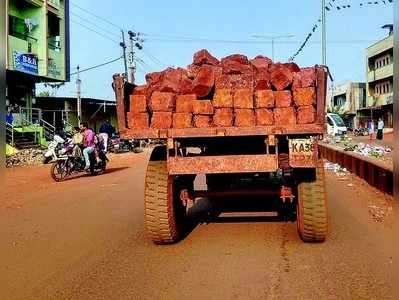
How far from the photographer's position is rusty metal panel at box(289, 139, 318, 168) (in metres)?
5.62

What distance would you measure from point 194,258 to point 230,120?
4.96 feet

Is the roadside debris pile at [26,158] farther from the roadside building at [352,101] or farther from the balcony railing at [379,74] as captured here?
the roadside building at [352,101]

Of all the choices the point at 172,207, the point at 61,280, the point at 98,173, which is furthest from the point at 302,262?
the point at 98,173

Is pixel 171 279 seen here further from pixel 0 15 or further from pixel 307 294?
pixel 0 15

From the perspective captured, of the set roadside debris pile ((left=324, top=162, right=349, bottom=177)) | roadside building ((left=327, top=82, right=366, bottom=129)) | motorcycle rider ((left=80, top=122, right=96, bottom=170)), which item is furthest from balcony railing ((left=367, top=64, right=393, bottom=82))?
motorcycle rider ((left=80, top=122, right=96, bottom=170))

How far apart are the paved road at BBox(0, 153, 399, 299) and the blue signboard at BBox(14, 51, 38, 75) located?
20112 mm

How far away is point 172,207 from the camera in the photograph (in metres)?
6.36

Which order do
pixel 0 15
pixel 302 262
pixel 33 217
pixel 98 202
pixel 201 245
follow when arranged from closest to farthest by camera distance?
1. pixel 0 15
2. pixel 302 262
3. pixel 201 245
4. pixel 33 217
5. pixel 98 202

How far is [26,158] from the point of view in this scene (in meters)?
22.4

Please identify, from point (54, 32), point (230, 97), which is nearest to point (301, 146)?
point (230, 97)

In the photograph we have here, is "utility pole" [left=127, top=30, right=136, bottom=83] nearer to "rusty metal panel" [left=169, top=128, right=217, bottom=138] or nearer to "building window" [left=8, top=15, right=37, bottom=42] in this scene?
"building window" [left=8, top=15, right=37, bottom=42]

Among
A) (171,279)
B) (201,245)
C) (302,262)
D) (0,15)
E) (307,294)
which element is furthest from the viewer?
(201,245)

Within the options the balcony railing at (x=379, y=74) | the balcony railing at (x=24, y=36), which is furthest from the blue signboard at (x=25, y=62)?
the balcony railing at (x=379, y=74)

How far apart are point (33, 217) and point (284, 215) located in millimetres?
3996
